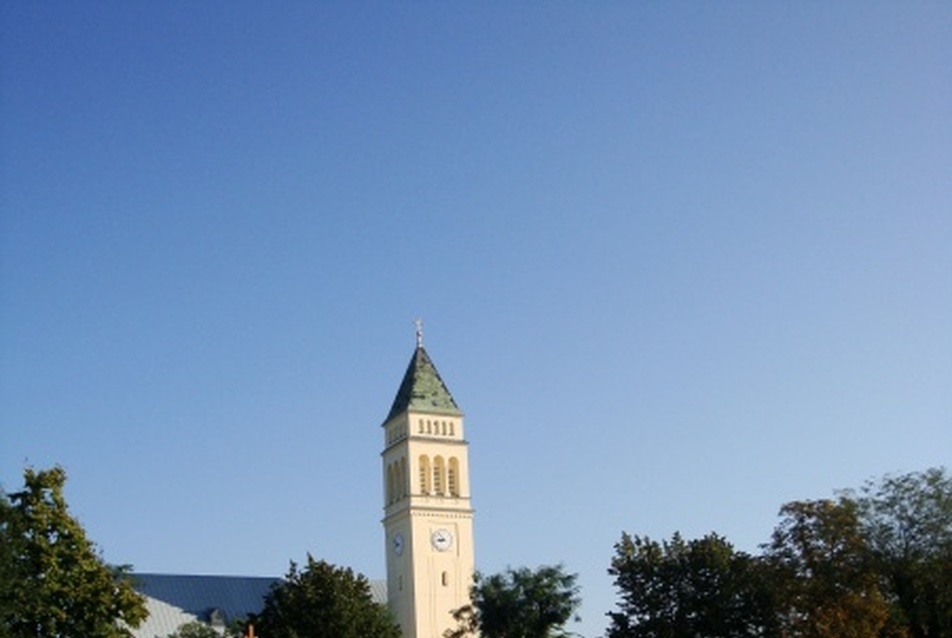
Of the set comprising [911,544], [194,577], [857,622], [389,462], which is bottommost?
[857,622]

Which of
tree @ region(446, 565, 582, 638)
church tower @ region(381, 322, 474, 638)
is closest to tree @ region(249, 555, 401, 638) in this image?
tree @ region(446, 565, 582, 638)

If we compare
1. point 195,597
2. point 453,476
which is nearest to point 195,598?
point 195,597

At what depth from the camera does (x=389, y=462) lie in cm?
8406

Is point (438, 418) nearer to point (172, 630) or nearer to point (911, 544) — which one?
point (172, 630)

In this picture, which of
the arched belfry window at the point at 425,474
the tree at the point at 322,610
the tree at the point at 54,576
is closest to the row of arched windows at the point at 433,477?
the arched belfry window at the point at 425,474

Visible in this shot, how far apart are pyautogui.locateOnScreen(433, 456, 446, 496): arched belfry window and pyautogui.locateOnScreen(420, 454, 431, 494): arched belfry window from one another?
395 mm

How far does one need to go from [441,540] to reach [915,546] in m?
34.1

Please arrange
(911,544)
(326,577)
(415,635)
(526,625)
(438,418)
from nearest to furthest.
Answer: (911,544) < (326,577) < (526,625) < (415,635) < (438,418)

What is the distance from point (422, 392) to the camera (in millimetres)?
83625

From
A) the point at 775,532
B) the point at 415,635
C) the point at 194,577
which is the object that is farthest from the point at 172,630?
the point at 775,532

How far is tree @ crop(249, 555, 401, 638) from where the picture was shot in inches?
2164

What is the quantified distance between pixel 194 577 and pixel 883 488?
149ft

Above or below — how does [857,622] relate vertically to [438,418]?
below

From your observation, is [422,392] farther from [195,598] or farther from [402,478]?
[195,598]
